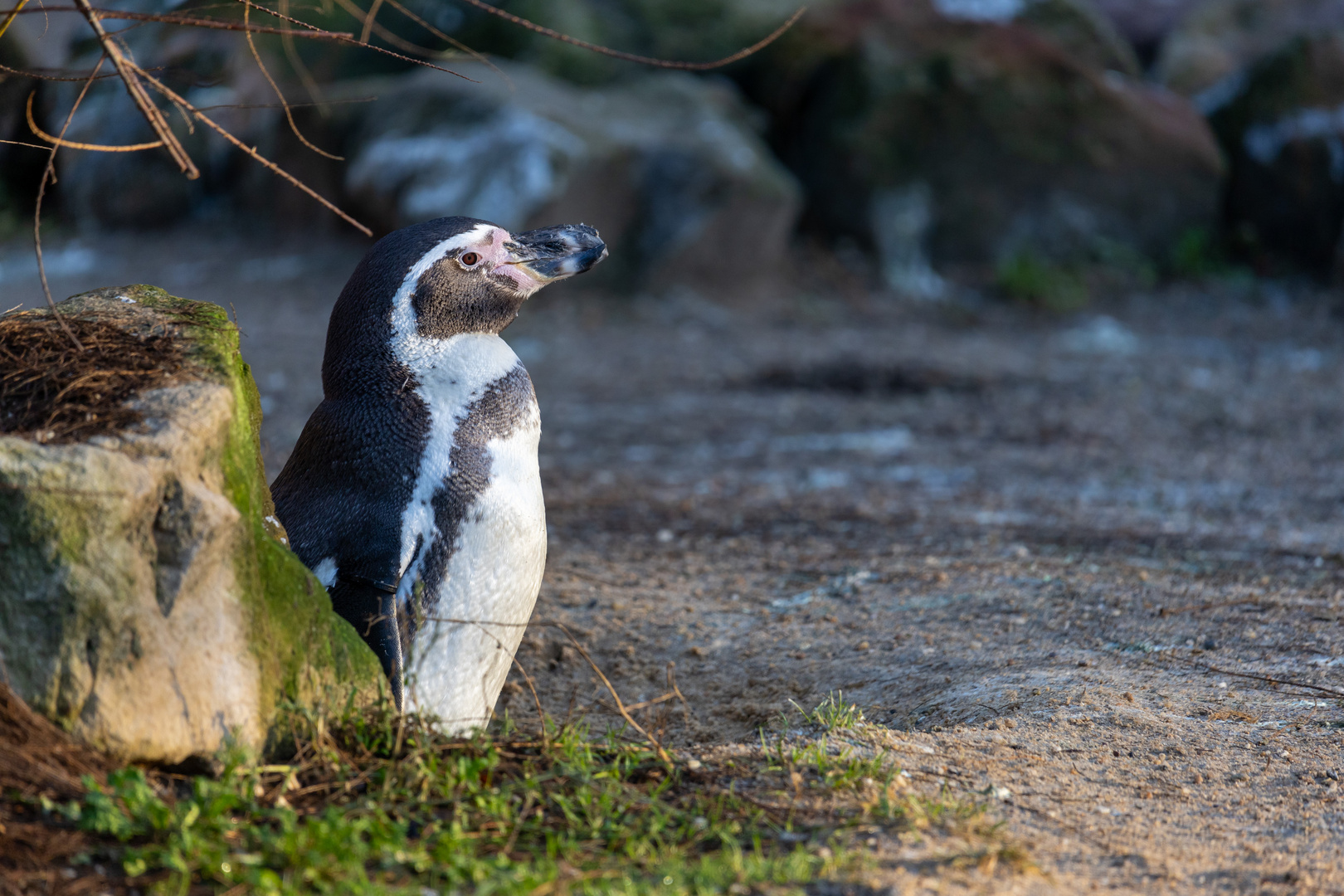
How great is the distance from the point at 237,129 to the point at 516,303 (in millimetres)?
10054

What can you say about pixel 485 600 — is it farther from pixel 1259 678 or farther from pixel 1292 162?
pixel 1292 162

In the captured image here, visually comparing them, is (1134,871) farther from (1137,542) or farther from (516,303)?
(1137,542)

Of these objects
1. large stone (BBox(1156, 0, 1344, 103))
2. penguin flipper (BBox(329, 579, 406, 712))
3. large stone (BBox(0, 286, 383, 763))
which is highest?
large stone (BBox(1156, 0, 1344, 103))

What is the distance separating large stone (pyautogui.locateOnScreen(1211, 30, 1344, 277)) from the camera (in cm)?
1166

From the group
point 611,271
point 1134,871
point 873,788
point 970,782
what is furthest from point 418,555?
point 611,271

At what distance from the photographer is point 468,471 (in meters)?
2.75

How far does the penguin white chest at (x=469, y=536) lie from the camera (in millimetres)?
2688

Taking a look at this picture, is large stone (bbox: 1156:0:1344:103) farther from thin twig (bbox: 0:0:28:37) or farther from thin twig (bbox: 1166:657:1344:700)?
thin twig (bbox: 0:0:28:37)

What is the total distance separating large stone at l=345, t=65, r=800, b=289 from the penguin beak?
6.84m

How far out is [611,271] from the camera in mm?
10859

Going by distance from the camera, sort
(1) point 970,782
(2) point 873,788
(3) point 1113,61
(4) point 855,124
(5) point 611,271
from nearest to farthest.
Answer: (2) point 873,788, (1) point 970,782, (5) point 611,271, (4) point 855,124, (3) point 1113,61

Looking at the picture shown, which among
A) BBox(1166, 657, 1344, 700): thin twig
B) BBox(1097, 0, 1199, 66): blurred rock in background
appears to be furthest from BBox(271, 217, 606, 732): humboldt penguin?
BBox(1097, 0, 1199, 66): blurred rock in background

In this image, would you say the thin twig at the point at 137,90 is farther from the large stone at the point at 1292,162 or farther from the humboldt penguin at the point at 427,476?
the large stone at the point at 1292,162

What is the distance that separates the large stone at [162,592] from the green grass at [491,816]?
95mm
